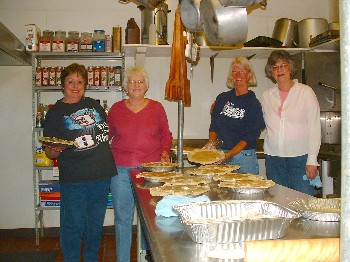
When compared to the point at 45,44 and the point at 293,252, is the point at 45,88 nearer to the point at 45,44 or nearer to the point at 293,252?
the point at 45,44

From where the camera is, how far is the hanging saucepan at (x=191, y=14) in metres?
1.94

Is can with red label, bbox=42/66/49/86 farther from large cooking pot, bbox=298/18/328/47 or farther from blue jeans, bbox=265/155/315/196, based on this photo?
large cooking pot, bbox=298/18/328/47

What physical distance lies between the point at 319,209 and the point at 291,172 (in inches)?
56.8

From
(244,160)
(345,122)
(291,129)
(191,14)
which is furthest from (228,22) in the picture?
(244,160)

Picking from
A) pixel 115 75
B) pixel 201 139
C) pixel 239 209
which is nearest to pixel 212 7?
pixel 239 209

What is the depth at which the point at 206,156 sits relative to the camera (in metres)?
2.79

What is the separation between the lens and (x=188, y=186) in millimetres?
1926

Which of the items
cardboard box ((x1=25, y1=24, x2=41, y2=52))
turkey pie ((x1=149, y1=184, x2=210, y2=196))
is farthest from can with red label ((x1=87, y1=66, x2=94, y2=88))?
turkey pie ((x1=149, y1=184, x2=210, y2=196))

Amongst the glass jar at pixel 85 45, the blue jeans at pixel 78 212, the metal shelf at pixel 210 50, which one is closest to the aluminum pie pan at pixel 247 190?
the blue jeans at pixel 78 212

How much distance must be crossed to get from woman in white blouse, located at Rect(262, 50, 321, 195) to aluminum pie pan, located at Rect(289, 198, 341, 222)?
1.24m

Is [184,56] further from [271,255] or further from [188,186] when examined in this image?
[271,255]

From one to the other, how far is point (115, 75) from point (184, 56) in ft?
5.28

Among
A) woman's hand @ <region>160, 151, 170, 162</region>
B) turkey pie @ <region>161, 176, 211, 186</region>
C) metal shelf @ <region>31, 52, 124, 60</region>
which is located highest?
metal shelf @ <region>31, 52, 124, 60</region>

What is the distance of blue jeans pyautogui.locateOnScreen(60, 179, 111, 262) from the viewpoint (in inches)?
110
